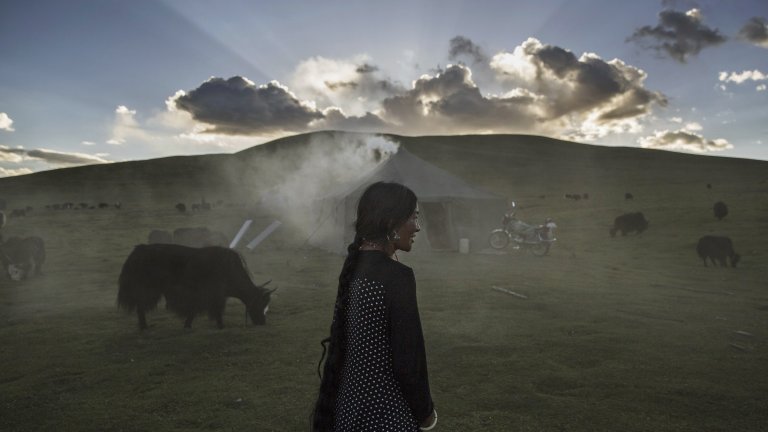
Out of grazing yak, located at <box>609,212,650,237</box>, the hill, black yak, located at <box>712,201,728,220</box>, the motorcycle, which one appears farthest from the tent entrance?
the hill

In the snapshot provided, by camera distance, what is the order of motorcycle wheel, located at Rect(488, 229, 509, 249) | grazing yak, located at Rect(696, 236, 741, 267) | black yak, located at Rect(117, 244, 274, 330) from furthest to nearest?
motorcycle wheel, located at Rect(488, 229, 509, 249), grazing yak, located at Rect(696, 236, 741, 267), black yak, located at Rect(117, 244, 274, 330)

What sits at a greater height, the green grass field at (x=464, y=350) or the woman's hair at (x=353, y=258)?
the woman's hair at (x=353, y=258)

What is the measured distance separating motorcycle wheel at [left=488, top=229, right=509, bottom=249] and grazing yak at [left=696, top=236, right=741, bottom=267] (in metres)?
7.62

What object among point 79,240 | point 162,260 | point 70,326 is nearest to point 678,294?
point 162,260

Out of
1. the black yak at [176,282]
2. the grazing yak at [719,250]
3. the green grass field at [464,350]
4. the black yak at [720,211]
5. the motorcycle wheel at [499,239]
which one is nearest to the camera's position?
the green grass field at [464,350]

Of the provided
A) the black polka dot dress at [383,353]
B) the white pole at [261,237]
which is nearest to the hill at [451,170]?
the white pole at [261,237]

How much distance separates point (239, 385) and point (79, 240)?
26.6 metres

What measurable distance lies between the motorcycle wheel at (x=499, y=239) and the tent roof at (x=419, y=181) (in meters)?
1.78

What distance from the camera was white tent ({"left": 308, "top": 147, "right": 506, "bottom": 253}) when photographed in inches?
821

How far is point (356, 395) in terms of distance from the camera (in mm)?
2236

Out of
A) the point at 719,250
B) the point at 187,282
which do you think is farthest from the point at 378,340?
the point at 719,250

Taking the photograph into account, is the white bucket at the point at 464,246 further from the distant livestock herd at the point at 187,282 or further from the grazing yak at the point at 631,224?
the distant livestock herd at the point at 187,282

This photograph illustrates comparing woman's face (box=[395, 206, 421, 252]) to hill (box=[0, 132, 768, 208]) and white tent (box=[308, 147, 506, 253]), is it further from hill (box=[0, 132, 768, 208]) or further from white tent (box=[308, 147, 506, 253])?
hill (box=[0, 132, 768, 208])

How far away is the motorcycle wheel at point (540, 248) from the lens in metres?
21.0
